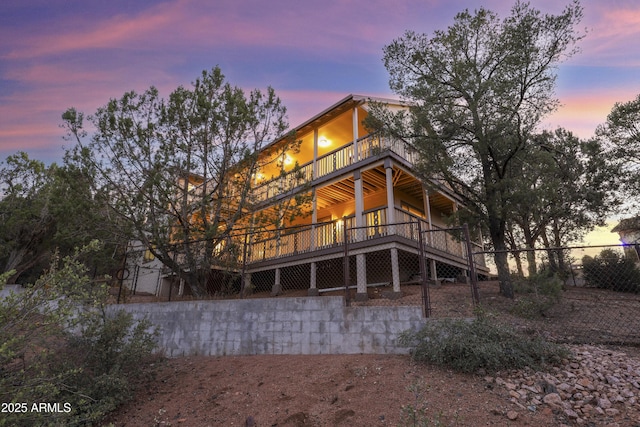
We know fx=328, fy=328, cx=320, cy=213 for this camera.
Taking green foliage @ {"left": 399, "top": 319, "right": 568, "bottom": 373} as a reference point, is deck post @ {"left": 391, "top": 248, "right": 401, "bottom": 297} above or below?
above

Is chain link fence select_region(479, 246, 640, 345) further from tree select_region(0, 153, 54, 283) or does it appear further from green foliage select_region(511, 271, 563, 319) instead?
tree select_region(0, 153, 54, 283)

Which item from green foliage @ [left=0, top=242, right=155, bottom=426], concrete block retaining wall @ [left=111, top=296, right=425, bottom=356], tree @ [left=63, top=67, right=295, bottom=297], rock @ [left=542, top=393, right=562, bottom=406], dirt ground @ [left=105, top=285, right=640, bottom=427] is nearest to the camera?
green foliage @ [left=0, top=242, right=155, bottom=426]

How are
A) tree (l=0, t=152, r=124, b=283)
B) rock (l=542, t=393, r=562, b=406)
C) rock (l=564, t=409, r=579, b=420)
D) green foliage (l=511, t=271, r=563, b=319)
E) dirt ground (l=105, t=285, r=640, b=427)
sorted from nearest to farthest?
1. rock (l=564, t=409, r=579, b=420)
2. dirt ground (l=105, t=285, r=640, b=427)
3. rock (l=542, t=393, r=562, b=406)
4. green foliage (l=511, t=271, r=563, b=319)
5. tree (l=0, t=152, r=124, b=283)

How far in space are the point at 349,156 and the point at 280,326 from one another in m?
8.17

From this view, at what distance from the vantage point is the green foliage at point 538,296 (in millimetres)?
7488

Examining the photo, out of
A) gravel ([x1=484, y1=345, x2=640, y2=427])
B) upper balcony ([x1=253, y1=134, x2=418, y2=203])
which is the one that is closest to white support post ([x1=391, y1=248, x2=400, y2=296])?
upper balcony ([x1=253, y1=134, x2=418, y2=203])

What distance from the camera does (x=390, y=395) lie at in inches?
168

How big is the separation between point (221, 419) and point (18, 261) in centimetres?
1717

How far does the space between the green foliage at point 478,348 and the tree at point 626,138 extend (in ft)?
40.5

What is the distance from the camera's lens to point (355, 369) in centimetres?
513

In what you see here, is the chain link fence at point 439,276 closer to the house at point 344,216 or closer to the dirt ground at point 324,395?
the house at point 344,216

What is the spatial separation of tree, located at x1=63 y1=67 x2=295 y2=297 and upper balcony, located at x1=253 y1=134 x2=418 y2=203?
1462 millimetres

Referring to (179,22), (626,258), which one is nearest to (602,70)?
(626,258)

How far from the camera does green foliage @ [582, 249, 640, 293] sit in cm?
1091
